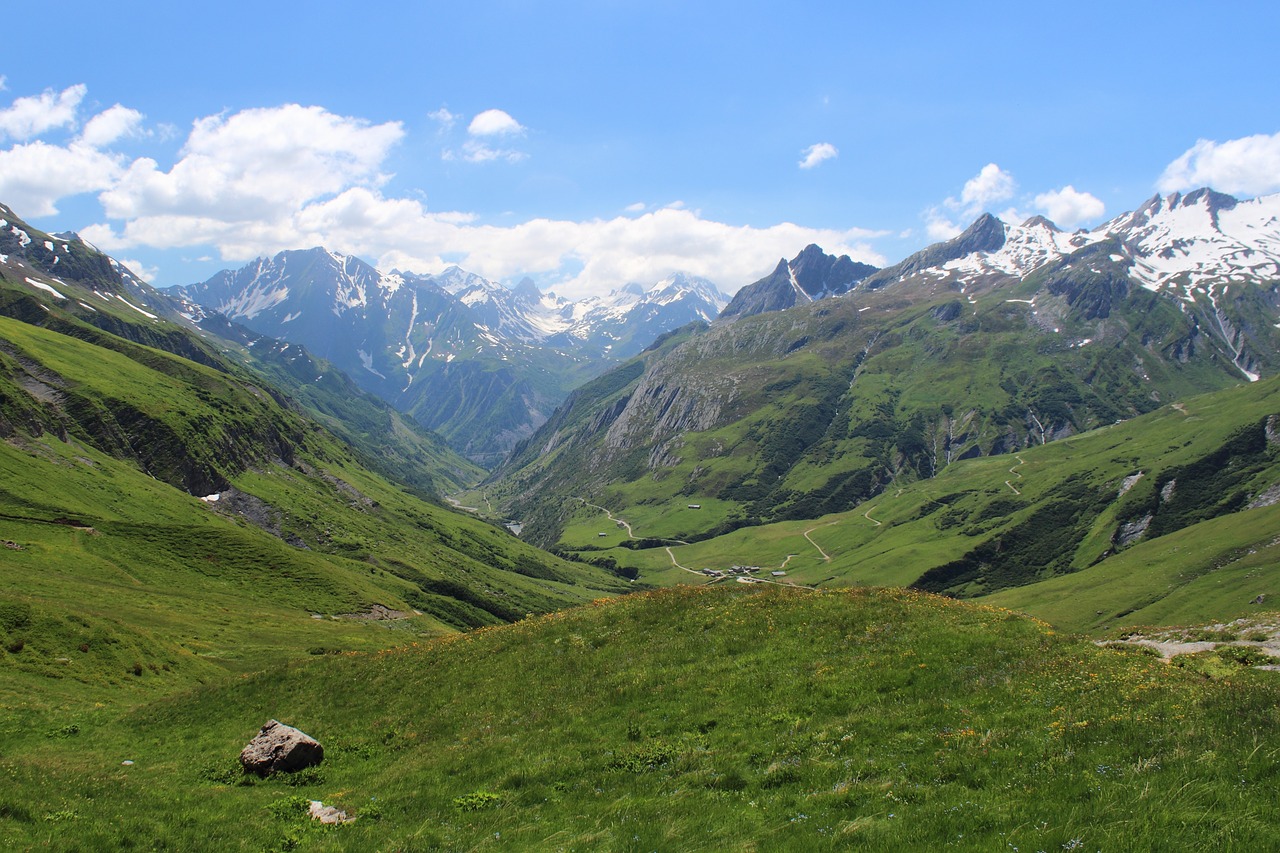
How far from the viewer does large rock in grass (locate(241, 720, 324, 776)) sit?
26406mm

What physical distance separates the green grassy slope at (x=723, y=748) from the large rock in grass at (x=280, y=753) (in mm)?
680

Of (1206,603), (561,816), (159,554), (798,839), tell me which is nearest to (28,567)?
(159,554)

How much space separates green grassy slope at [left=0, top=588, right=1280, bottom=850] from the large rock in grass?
0.68 metres

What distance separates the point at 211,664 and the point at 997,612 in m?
61.3

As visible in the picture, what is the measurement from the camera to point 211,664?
60.7 metres

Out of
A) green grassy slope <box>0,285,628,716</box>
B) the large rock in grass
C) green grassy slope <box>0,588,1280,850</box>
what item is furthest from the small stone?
green grassy slope <box>0,285,628,716</box>

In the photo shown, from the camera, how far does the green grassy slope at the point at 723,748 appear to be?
15.7 m

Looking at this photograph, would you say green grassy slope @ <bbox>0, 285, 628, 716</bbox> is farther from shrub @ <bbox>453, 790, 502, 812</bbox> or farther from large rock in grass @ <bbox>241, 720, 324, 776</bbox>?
shrub @ <bbox>453, 790, 502, 812</bbox>

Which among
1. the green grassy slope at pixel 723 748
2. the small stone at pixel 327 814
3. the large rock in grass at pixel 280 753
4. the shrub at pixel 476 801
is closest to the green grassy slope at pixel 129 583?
the green grassy slope at pixel 723 748

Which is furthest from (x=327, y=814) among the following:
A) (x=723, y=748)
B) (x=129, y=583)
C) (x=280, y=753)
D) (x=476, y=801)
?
(x=129, y=583)

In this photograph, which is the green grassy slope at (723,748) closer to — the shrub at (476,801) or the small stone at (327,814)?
the shrub at (476,801)

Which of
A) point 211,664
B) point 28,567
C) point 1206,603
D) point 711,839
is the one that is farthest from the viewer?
point 1206,603

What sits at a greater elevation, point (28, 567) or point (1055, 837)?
point (28, 567)

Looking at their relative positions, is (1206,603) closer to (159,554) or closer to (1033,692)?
(1033,692)
